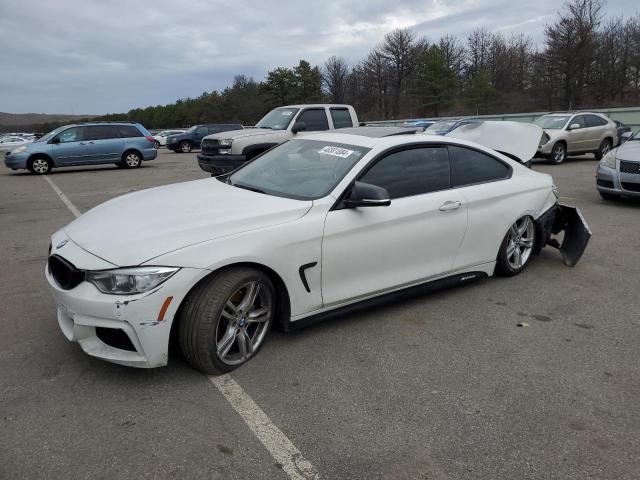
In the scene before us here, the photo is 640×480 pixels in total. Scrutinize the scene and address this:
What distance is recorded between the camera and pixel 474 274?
4586mm

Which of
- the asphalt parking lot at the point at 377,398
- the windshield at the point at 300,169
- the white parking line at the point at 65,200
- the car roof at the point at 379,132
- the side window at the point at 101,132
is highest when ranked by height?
the side window at the point at 101,132

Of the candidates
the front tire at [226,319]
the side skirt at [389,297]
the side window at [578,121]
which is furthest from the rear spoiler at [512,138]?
the side window at [578,121]

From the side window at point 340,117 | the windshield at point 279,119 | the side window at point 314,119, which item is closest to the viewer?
the windshield at point 279,119

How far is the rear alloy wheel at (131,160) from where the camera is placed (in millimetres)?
18125

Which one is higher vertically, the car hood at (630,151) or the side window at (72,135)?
the side window at (72,135)

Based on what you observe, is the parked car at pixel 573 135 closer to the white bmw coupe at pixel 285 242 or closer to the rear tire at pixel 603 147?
the rear tire at pixel 603 147

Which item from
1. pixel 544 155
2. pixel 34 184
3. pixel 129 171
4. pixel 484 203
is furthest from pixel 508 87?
pixel 484 203

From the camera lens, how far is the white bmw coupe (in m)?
2.92

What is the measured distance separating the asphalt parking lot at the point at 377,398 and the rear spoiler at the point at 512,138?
5.77 feet

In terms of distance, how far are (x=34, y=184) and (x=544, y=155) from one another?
1510cm

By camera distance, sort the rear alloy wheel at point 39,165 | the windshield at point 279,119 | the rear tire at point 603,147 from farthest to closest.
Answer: the rear tire at point 603,147
the rear alloy wheel at point 39,165
the windshield at point 279,119

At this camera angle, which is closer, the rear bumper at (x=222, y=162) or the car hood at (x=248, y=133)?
the rear bumper at (x=222, y=162)

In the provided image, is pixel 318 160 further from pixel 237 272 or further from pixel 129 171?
pixel 129 171

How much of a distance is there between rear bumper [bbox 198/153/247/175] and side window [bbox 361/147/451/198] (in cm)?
648
